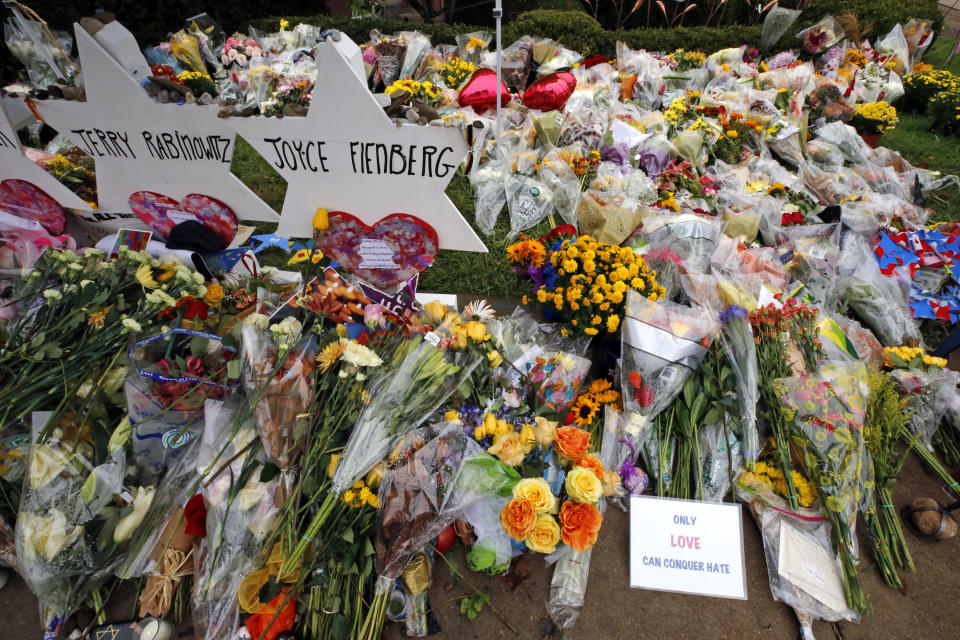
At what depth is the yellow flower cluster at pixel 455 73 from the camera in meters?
5.65

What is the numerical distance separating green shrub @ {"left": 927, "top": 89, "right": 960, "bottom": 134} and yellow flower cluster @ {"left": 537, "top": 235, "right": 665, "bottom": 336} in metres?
6.14

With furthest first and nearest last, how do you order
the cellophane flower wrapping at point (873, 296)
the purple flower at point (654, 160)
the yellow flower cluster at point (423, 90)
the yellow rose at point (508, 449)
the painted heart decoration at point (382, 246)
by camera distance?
the yellow flower cluster at point (423, 90)
the purple flower at point (654, 160)
the cellophane flower wrapping at point (873, 296)
the painted heart decoration at point (382, 246)
the yellow rose at point (508, 449)

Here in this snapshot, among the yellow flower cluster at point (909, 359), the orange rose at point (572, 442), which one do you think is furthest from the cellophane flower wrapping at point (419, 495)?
the yellow flower cluster at point (909, 359)

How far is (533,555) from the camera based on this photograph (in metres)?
1.92

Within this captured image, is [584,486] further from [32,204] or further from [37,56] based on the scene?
[37,56]

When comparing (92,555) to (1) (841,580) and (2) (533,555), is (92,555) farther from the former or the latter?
(1) (841,580)

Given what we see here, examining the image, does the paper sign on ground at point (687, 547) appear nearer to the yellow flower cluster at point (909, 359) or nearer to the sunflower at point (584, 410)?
the sunflower at point (584, 410)

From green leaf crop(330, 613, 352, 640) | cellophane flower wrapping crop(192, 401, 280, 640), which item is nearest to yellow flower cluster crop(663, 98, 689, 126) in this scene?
cellophane flower wrapping crop(192, 401, 280, 640)

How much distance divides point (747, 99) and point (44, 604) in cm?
668

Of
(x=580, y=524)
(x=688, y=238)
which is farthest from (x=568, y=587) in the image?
(x=688, y=238)

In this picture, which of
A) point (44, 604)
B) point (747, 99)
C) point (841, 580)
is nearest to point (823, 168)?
point (747, 99)

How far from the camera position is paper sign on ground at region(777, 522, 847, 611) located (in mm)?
1744

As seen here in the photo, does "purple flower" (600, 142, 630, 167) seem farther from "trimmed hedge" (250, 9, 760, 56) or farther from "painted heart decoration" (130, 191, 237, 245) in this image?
"trimmed hedge" (250, 9, 760, 56)

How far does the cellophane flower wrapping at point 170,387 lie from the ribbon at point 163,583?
330 millimetres
